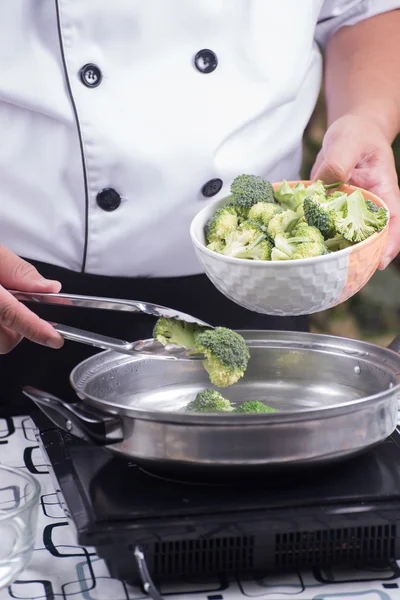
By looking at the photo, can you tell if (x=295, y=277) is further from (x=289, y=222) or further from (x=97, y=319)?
(x=97, y=319)

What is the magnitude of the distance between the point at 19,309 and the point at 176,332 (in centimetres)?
22

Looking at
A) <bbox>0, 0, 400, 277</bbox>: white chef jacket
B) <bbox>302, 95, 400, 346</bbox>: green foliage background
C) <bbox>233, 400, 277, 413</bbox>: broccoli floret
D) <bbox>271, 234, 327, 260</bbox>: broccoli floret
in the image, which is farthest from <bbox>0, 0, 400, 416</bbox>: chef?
<bbox>302, 95, 400, 346</bbox>: green foliage background

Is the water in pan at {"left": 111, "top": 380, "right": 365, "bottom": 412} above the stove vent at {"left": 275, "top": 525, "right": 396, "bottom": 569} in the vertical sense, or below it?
above

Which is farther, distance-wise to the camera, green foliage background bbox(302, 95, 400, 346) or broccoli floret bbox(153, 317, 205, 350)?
green foliage background bbox(302, 95, 400, 346)

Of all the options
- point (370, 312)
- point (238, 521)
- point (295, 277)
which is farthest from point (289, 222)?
point (370, 312)

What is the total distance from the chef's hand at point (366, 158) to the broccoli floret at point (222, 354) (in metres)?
0.33

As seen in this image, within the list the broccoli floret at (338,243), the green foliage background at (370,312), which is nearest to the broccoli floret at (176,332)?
the broccoli floret at (338,243)

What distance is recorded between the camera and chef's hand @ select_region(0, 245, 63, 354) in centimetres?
118

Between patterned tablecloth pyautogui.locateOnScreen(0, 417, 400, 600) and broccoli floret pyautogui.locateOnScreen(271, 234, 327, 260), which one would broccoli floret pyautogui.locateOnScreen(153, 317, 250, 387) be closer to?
broccoli floret pyautogui.locateOnScreen(271, 234, 327, 260)

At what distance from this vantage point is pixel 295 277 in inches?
44.9

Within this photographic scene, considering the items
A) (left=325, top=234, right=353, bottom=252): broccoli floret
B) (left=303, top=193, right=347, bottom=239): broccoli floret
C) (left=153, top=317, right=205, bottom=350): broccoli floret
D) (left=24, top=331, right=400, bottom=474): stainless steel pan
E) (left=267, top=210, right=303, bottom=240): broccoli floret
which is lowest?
(left=24, top=331, right=400, bottom=474): stainless steel pan

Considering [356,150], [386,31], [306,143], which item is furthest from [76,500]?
[306,143]

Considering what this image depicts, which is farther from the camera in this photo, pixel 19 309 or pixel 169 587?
pixel 19 309

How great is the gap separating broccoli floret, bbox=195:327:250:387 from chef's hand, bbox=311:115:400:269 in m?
0.33
